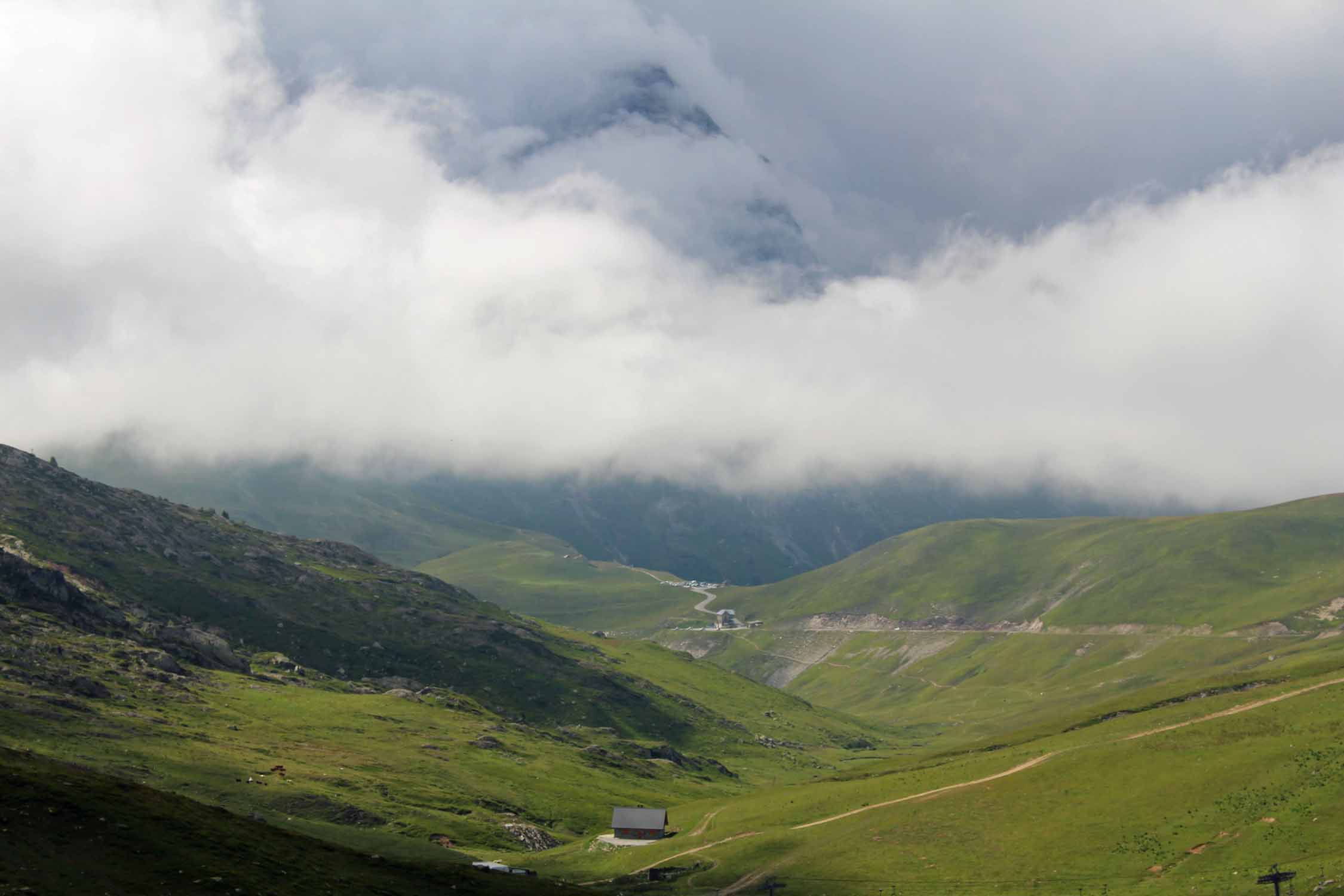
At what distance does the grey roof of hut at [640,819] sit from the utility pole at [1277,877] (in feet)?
299

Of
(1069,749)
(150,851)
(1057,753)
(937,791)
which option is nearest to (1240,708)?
(1069,749)

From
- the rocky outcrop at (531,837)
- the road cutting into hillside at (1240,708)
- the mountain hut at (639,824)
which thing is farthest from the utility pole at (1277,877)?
the rocky outcrop at (531,837)

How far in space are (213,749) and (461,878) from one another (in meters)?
89.2

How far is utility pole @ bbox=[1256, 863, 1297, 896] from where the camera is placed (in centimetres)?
8156

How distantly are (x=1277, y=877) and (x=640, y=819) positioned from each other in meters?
98.4

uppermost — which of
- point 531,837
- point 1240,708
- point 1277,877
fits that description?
point 1240,708

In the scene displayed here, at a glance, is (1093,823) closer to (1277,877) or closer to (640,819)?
(1277,877)

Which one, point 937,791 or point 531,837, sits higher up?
point 937,791

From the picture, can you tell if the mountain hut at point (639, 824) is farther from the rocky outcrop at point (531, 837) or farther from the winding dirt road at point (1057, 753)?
the winding dirt road at point (1057, 753)

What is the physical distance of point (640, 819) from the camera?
162 metres

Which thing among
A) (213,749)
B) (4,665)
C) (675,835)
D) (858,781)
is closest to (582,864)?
(675,835)

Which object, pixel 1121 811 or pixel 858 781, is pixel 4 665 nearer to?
pixel 858 781

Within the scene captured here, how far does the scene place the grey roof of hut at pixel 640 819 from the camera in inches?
6334

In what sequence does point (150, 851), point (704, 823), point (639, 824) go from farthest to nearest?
point (704, 823)
point (639, 824)
point (150, 851)
